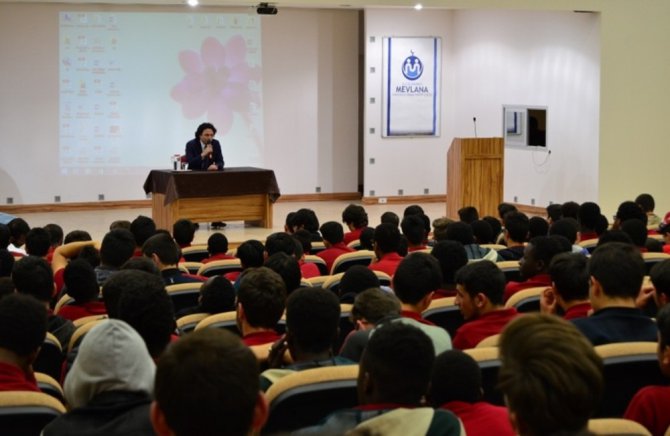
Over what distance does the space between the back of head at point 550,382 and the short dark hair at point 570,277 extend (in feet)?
7.55

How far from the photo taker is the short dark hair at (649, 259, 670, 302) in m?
4.11

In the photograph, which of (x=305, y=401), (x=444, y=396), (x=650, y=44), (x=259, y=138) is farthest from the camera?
(x=259, y=138)

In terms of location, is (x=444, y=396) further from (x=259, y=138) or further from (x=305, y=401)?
(x=259, y=138)

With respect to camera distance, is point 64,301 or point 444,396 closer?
point 444,396

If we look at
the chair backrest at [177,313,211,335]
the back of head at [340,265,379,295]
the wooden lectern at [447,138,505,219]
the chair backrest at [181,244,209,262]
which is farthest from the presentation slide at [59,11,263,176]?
the chair backrest at [177,313,211,335]

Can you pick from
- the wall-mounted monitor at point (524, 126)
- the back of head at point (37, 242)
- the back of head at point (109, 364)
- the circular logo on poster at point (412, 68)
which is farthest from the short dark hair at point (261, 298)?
the circular logo on poster at point (412, 68)

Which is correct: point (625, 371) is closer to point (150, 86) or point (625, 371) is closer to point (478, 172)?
point (478, 172)

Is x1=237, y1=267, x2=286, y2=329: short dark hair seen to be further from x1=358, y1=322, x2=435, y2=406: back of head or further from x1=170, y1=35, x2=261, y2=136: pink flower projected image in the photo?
x1=170, y1=35, x2=261, y2=136: pink flower projected image

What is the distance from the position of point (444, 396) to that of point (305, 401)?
0.44 metres

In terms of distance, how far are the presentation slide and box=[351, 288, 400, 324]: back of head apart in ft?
37.4

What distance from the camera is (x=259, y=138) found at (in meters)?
15.4

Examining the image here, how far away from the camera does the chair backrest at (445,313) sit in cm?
455

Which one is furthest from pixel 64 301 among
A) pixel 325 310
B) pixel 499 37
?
pixel 499 37

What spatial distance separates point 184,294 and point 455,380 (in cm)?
260
